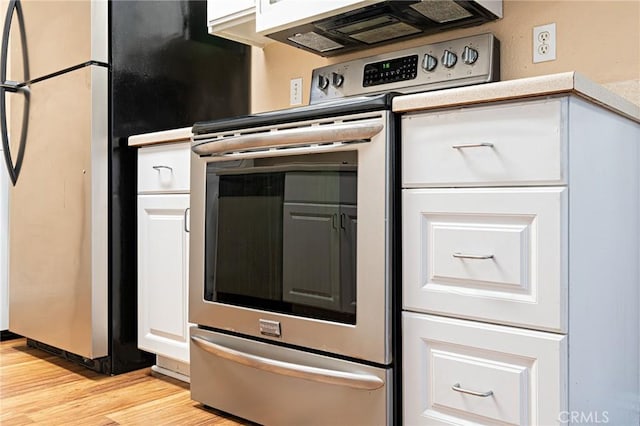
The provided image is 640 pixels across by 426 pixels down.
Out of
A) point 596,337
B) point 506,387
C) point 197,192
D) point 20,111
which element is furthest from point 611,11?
point 20,111

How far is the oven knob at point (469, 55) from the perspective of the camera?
1671 mm

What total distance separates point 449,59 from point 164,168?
0.97m

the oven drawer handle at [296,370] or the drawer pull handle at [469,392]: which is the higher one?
the drawer pull handle at [469,392]

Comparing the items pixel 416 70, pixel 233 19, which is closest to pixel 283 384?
pixel 416 70

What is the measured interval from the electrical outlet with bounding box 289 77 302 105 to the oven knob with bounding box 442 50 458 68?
67 cm

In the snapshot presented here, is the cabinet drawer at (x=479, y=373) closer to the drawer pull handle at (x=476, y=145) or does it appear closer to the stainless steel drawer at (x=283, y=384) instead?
the stainless steel drawer at (x=283, y=384)

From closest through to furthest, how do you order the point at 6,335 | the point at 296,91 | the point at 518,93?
the point at 518,93 → the point at 296,91 → the point at 6,335

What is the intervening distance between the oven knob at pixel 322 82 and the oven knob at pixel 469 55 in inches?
20.7

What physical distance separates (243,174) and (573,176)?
0.82m

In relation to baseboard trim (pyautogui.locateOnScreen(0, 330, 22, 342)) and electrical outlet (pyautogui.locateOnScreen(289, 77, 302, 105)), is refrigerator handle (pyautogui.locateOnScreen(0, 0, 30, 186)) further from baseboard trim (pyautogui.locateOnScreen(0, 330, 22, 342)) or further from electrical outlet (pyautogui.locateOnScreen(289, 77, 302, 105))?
electrical outlet (pyautogui.locateOnScreen(289, 77, 302, 105))

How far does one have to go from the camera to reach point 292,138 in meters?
1.41

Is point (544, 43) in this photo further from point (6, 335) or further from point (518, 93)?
point (6, 335)

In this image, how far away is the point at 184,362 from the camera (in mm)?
1859

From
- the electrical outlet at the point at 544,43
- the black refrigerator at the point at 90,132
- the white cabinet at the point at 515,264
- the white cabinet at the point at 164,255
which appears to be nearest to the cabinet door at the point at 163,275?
the white cabinet at the point at 164,255
